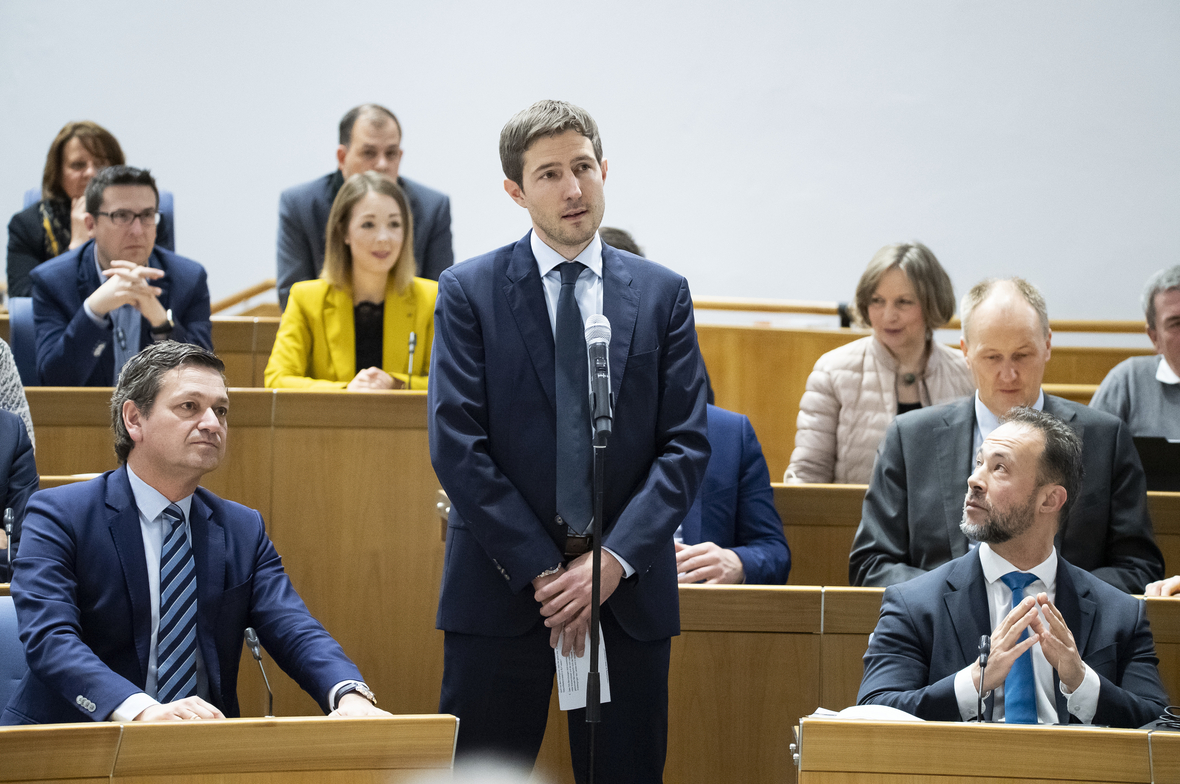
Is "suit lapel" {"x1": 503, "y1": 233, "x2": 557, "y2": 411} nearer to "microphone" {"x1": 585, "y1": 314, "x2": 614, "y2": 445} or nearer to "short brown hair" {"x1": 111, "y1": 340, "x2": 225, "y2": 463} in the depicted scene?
"microphone" {"x1": 585, "y1": 314, "x2": 614, "y2": 445}

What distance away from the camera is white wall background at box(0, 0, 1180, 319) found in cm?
591

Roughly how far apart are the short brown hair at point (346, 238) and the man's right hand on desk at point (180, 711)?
175 cm

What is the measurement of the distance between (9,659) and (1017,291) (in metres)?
2.07

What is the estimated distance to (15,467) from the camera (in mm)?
2582

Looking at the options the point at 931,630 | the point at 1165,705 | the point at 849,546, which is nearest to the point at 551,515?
the point at 931,630

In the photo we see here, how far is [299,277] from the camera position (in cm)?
406

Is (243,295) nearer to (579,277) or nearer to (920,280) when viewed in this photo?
(920,280)

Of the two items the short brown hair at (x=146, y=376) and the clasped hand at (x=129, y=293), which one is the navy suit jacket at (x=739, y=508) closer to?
the short brown hair at (x=146, y=376)

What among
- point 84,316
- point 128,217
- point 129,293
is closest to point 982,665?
point 129,293

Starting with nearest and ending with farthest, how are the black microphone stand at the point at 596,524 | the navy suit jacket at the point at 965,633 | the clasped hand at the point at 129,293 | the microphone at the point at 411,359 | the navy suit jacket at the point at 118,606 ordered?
the black microphone stand at the point at 596,524 < the navy suit jacket at the point at 118,606 < the navy suit jacket at the point at 965,633 < the microphone at the point at 411,359 < the clasped hand at the point at 129,293

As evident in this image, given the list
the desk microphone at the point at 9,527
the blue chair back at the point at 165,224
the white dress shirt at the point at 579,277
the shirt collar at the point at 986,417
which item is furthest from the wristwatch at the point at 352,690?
the blue chair back at the point at 165,224

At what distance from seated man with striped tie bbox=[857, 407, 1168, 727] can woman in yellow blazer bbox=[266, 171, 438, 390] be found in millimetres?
1637

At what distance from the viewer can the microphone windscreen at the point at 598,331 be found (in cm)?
173

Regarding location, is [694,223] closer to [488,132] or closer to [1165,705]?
[488,132]
